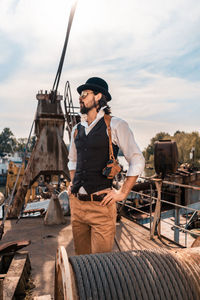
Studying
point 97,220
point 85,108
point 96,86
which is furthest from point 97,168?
point 96,86

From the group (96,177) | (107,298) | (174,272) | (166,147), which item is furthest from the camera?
(166,147)

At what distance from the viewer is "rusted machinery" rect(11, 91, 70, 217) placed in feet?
20.9

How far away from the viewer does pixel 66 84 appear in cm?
759

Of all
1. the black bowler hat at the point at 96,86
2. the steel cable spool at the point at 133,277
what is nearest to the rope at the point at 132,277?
the steel cable spool at the point at 133,277

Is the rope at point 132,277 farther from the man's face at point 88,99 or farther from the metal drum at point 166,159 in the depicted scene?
the metal drum at point 166,159

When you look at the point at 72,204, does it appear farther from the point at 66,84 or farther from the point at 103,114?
the point at 66,84

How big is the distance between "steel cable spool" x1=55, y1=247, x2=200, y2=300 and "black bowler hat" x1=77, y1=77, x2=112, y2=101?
147 cm

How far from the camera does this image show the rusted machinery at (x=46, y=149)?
6383mm

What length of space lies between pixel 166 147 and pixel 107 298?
11.4 ft

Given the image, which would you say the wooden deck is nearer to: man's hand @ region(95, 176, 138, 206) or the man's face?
man's hand @ region(95, 176, 138, 206)

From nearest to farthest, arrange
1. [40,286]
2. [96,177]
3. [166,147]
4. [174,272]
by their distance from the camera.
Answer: [174,272] → [96,177] → [40,286] → [166,147]

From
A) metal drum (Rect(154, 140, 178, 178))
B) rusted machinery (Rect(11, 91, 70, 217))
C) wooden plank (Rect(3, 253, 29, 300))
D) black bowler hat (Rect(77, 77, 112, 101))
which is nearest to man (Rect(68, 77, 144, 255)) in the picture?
black bowler hat (Rect(77, 77, 112, 101))

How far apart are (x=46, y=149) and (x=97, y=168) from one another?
4313 millimetres

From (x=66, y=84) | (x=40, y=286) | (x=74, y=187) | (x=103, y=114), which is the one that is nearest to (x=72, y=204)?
(x=74, y=187)
